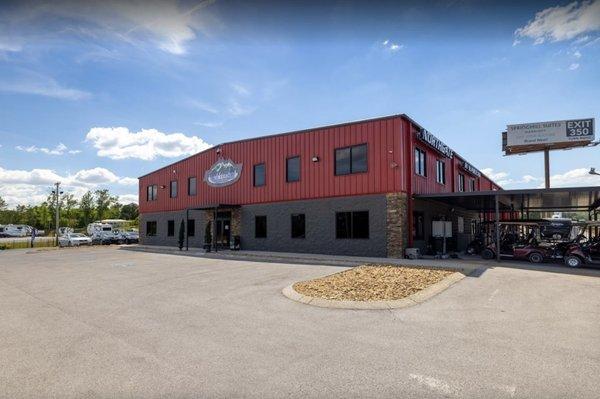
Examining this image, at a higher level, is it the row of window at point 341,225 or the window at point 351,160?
the window at point 351,160

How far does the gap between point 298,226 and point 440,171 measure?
365 inches

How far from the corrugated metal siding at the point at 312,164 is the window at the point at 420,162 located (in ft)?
5.98

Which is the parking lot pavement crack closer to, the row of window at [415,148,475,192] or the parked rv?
the row of window at [415,148,475,192]

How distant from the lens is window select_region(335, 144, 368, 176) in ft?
58.4

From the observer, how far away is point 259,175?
22297 mm

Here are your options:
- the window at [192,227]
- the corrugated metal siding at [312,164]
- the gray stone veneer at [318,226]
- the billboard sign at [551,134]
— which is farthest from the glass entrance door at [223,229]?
the billboard sign at [551,134]

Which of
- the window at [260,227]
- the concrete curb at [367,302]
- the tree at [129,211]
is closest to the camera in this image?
the concrete curb at [367,302]

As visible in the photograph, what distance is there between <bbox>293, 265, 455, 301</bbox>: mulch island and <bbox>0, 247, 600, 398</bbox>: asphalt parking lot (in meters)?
0.88

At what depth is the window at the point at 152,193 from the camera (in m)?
32.0

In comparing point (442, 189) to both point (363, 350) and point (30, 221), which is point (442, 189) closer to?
point (363, 350)

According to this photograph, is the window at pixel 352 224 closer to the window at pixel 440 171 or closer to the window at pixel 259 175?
the window at pixel 259 175

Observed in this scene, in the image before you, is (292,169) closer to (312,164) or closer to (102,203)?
(312,164)

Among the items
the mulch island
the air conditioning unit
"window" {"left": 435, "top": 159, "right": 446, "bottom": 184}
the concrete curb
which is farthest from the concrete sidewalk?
"window" {"left": 435, "top": 159, "right": 446, "bottom": 184}

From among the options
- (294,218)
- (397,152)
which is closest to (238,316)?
(397,152)
